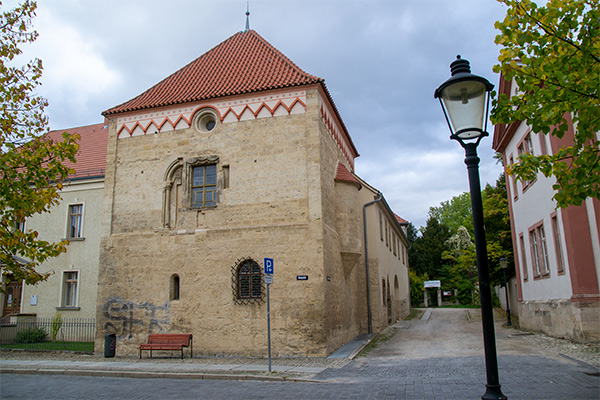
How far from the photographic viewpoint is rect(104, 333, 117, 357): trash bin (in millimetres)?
16625

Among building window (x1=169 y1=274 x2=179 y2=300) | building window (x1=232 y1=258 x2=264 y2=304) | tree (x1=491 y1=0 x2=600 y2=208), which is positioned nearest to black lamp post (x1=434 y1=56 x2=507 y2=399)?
tree (x1=491 y1=0 x2=600 y2=208)

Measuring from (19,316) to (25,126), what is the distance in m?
14.8

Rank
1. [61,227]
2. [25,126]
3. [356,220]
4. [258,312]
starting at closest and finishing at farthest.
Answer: [25,126] → [258,312] → [356,220] → [61,227]

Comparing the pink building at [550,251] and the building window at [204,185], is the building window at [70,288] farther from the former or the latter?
the pink building at [550,251]

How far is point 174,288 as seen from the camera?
17188 mm

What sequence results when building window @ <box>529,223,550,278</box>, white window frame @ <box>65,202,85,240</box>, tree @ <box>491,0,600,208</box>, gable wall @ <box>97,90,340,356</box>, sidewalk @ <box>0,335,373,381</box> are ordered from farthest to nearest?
1. white window frame @ <box>65,202,85,240</box>
2. building window @ <box>529,223,550,278</box>
3. gable wall @ <box>97,90,340,356</box>
4. sidewalk @ <box>0,335,373,381</box>
5. tree @ <box>491,0,600,208</box>

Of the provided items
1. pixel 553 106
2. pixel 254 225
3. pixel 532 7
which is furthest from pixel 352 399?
pixel 254 225

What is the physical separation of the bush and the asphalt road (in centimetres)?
809

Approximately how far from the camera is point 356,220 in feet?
60.7

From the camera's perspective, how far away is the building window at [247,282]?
1599cm

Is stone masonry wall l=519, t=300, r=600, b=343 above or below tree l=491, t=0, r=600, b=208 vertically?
below

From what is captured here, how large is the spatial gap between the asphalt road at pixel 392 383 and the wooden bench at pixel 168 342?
297 centimetres

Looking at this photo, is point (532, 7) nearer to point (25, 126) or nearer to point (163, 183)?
point (25, 126)

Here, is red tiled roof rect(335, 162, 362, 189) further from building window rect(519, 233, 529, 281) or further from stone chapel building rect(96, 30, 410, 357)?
building window rect(519, 233, 529, 281)
